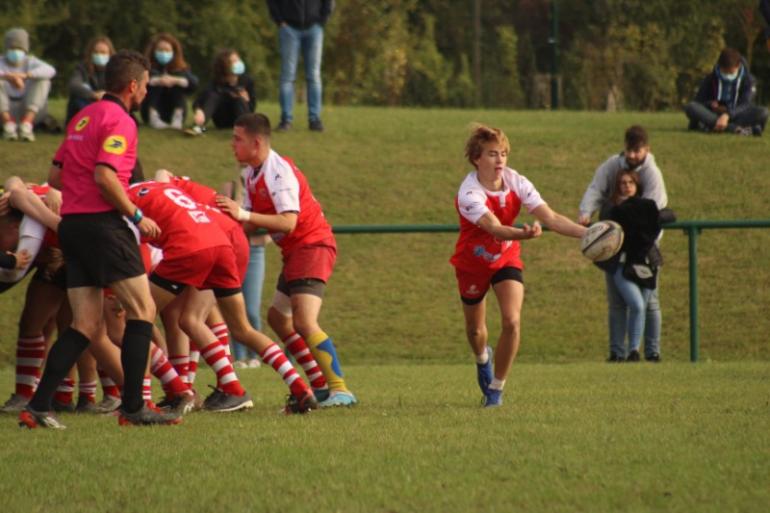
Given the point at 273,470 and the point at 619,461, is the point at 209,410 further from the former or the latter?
the point at 619,461

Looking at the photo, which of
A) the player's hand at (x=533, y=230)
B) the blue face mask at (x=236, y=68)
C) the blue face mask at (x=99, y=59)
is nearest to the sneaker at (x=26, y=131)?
the blue face mask at (x=99, y=59)

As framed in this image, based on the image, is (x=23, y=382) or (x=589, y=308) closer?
(x=23, y=382)

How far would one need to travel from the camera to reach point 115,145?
7.79 metres

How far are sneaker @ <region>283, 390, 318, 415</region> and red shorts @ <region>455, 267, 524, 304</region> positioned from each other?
1.24 m

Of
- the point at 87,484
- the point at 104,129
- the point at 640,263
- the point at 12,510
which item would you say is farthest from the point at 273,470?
the point at 640,263

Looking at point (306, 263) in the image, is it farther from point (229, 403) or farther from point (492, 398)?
point (492, 398)

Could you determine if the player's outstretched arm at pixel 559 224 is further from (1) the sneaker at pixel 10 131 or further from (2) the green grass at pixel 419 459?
(1) the sneaker at pixel 10 131

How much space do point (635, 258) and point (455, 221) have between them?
13.8 feet

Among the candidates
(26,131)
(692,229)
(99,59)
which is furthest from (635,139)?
(26,131)

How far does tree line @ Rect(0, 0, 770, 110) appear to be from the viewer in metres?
31.7

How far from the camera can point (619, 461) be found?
6.46 metres

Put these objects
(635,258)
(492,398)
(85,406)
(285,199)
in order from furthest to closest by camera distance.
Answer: (635,258)
(85,406)
(492,398)
(285,199)

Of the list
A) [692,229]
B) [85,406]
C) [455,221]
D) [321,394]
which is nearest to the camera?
[321,394]

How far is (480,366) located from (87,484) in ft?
12.9
